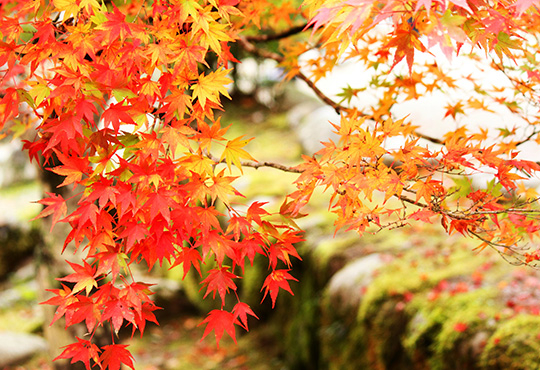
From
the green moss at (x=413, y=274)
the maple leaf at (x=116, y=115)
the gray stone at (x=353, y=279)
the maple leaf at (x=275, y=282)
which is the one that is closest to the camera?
the maple leaf at (x=116, y=115)

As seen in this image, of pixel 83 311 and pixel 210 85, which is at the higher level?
pixel 210 85

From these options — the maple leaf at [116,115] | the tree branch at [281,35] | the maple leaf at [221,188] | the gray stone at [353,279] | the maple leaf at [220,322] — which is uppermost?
the maple leaf at [116,115]

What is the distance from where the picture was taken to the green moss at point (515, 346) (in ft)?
7.26

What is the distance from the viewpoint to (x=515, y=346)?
7.49 ft

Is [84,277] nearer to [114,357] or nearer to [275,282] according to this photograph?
[114,357]

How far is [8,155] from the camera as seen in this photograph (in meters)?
8.97

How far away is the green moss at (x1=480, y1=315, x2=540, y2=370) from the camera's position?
2.21m

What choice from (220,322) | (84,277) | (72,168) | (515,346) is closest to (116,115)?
(72,168)

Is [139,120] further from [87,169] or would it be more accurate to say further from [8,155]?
[8,155]

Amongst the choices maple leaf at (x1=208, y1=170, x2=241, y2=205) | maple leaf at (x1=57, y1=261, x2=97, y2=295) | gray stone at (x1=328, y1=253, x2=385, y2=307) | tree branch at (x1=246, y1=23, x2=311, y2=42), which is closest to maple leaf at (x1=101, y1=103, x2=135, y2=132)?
maple leaf at (x1=208, y1=170, x2=241, y2=205)

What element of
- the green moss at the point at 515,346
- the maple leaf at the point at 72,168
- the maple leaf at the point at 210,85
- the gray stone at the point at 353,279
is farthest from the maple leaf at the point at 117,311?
the gray stone at the point at 353,279

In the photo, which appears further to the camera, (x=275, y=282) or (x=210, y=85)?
(x=275, y=282)

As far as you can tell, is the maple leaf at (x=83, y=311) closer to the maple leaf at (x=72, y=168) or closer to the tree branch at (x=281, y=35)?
the maple leaf at (x=72, y=168)

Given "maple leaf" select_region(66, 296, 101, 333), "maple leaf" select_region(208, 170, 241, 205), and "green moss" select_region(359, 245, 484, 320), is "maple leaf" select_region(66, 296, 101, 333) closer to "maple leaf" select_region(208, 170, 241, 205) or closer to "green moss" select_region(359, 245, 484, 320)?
"maple leaf" select_region(208, 170, 241, 205)
